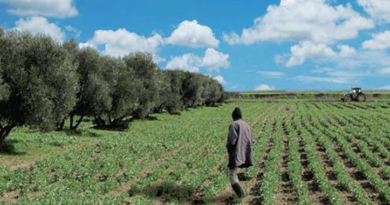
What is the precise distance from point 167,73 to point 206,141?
128 ft

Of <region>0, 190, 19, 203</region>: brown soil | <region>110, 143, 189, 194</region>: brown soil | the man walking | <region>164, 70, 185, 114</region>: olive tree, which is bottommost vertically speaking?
<region>110, 143, 189, 194</region>: brown soil

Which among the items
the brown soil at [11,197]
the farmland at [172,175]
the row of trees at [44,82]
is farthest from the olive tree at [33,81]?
the brown soil at [11,197]

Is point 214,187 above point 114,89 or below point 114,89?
below

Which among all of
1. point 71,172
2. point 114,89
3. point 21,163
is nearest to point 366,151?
point 71,172

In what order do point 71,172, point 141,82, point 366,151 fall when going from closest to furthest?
point 71,172 < point 366,151 < point 141,82

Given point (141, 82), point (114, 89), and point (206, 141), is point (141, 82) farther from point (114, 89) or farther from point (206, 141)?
point (206, 141)

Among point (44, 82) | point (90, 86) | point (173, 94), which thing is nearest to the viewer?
point (44, 82)

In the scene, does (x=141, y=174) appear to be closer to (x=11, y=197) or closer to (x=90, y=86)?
(x=11, y=197)

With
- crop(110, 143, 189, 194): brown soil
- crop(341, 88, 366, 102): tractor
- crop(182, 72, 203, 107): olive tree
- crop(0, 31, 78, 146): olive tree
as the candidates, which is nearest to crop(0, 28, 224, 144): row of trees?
crop(0, 31, 78, 146): olive tree

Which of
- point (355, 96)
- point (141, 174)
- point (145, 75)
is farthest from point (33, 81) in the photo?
point (355, 96)

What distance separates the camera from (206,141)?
31.2 metres

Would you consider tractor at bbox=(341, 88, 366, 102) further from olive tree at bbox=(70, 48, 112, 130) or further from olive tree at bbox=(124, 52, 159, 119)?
olive tree at bbox=(70, 48, 112, 130)

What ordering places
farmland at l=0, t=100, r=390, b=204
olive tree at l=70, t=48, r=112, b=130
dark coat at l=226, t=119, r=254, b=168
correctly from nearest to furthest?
dark coat at l=226, t=119, r=254, b=168
farmland at l=0, t=100, r=390, b=204
olive tree at l=70, t=48, r=112, b=130

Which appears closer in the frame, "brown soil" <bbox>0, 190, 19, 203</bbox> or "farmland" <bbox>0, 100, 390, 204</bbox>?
"brown soil" <bbox>0, 190, 19, 203</bbox>
